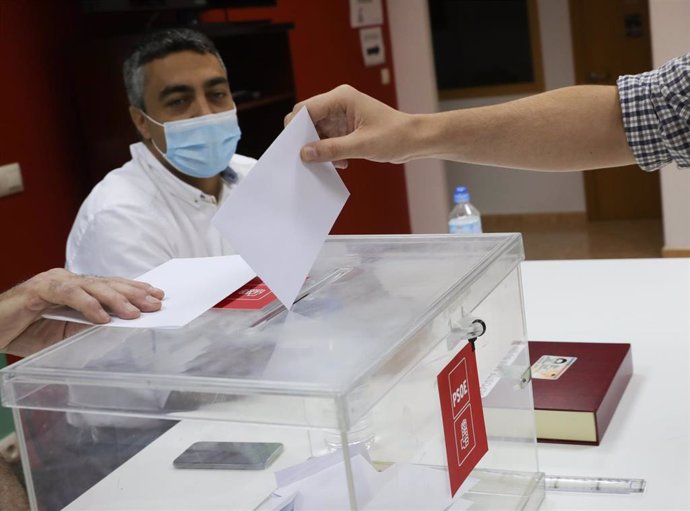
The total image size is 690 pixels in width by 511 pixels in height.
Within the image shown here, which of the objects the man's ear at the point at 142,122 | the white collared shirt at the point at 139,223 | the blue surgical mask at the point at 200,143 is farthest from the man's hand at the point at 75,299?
the man's ear at the point at 142,122

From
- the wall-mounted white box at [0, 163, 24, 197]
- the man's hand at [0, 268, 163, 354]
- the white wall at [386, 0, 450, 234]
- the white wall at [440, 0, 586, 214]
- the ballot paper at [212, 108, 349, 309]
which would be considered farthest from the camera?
the white wall at [440, 0, 586, 214]

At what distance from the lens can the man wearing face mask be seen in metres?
2.33

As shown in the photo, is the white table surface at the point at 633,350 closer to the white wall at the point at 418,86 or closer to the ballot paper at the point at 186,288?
the ballot paper at the point at 186,288

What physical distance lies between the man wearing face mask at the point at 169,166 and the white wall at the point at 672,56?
9.23ft

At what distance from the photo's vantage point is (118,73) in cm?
319

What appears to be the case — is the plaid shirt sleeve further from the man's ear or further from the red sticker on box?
the man's ear

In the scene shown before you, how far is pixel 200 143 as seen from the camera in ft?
8.22

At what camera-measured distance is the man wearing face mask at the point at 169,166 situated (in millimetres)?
2328

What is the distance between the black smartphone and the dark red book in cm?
47

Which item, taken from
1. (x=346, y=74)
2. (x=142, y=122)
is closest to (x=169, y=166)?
(x=142, y=122)

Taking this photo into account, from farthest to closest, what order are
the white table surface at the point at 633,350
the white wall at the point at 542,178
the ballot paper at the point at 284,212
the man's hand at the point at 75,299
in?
the white wall at the point at 542,178 → the white table surface at the point at 633,350 → the man's hand at the point at 75,299 → the ballot paper at the point at 284,212

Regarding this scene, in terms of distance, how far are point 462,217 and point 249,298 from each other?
5.18 feet

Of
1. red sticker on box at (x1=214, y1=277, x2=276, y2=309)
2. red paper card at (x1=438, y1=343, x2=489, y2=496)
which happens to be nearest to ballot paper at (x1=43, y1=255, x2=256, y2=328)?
red sticker on box at (x1=214, y1=277, x2=276, y2=309)

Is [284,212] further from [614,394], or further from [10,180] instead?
[10,180]
